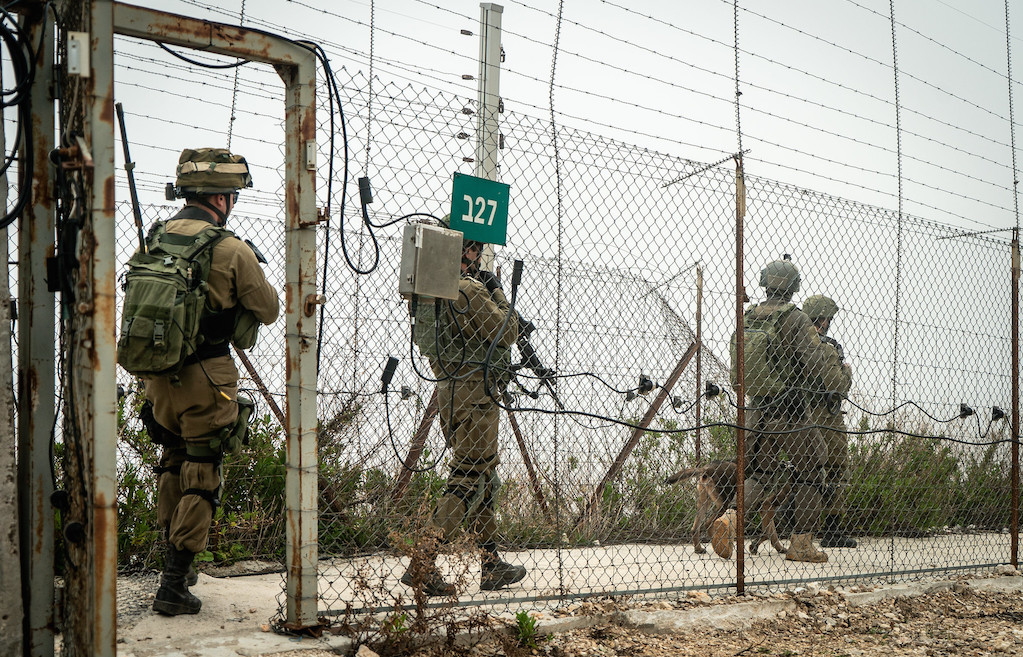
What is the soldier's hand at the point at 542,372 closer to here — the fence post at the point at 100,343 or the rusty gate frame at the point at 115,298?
the rusty gate frame at the point at 115,298

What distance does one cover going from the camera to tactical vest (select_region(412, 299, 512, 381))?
427 cm

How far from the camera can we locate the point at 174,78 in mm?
4578

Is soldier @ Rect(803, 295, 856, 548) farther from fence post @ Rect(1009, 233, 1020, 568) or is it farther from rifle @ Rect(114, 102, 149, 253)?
rifle @ Rect(114, 102, 149, 253)

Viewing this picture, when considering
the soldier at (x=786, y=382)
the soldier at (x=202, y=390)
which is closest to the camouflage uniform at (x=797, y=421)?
the soldier at (x=786, y=382)

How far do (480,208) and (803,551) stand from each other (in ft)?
11.5

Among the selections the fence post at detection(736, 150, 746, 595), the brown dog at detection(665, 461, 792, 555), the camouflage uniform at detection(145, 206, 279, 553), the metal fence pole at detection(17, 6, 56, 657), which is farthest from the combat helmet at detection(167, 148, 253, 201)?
the brown dog at detection(665, 461, 792, 555)

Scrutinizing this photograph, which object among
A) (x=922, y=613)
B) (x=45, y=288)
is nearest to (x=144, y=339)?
(x=45, y=288)

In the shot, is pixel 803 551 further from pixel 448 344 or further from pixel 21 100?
pixel 21 100

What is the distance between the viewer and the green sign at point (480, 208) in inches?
153

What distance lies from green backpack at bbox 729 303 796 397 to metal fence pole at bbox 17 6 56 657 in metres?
4.48

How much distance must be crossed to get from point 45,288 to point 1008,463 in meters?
7.27

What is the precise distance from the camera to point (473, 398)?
440cm

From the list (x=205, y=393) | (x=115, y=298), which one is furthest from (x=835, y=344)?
(x=115, y=298)

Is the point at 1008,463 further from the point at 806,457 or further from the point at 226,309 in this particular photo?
the point at 226,309
